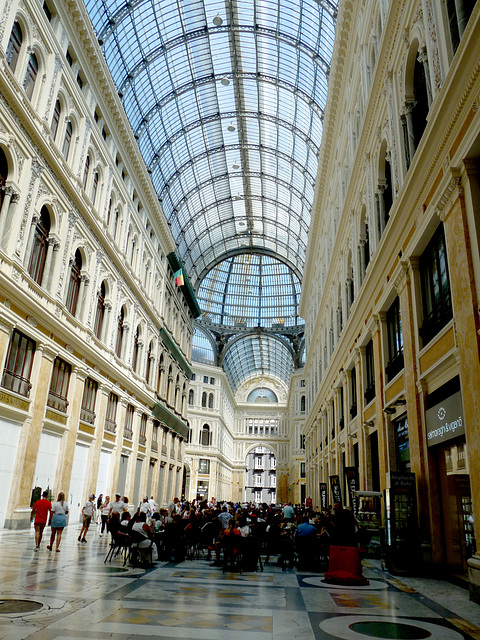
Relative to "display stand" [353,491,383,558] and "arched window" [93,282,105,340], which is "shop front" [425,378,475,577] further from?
"arched window" [93,282,105,340]

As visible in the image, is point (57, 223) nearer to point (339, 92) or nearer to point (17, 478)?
point (17, 478)

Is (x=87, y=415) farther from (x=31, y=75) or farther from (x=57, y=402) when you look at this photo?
(x=31, y=75)

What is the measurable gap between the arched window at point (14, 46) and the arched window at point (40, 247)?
4.70m

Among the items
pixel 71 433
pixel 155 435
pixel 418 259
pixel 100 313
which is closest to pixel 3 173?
pixel 71 433

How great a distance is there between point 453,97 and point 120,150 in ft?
68.4

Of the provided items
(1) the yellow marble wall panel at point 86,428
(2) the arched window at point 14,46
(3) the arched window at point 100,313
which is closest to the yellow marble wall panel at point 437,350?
(2) the arched window at point 14,46

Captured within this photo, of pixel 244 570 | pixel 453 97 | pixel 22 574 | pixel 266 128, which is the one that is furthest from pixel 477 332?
pixel 266 128

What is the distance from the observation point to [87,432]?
2178 centimetres

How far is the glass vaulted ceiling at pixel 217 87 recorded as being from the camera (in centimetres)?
2725

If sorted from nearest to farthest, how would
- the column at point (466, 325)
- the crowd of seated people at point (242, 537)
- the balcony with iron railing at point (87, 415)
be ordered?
the column at point (466, 325) → the crowd of seated people at point (242, 537) → the balcony with iron railing at point (87, 415)

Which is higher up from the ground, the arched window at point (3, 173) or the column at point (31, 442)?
the arched window at point (3, 173)

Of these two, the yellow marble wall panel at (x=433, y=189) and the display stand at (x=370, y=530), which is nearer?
the yellow marble wall panel at (x=433, y=189)

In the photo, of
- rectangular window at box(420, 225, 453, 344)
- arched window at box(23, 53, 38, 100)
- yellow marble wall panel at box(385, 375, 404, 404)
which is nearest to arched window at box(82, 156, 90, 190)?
arched window at box(23, 53, 38, 100)

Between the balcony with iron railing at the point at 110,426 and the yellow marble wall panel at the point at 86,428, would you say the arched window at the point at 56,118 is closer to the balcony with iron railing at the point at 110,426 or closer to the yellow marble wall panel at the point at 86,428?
the yellow marble wall panel at the point at 86,428
